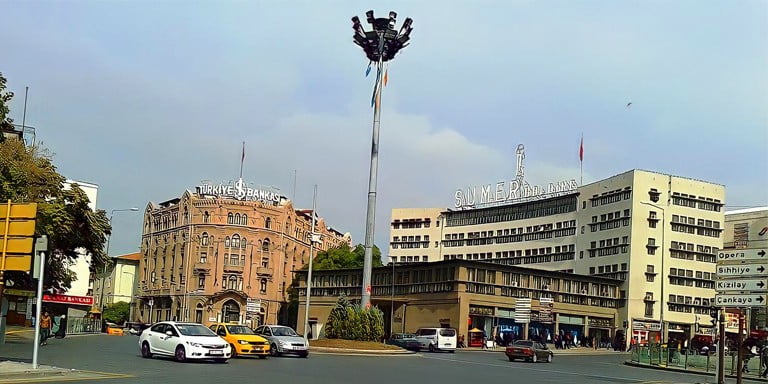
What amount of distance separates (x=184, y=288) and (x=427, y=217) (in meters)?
35.6

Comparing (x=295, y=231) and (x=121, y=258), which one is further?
(x=121, y=258)

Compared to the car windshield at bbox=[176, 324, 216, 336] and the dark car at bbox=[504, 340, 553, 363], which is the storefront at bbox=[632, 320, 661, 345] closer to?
the dark car at bbox=[504, 340, 553, 363]

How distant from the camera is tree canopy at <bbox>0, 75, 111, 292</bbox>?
36375 mm

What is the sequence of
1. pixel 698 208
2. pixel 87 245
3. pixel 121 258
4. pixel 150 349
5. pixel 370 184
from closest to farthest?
1. pixel 150 349
2. pixel 87 245
3. pixel 370 184
4. pixel 698 208
5. pixel 121 258

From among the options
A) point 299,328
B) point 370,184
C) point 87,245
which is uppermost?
point 370,184

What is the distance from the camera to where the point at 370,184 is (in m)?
50.1

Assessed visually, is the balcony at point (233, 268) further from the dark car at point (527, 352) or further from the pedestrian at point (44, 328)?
the pedestrian at point (44, 328)

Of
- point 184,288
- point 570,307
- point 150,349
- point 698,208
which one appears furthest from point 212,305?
point 150,349

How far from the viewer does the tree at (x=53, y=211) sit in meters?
36.5

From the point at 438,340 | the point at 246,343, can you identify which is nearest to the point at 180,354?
the point at 246,343

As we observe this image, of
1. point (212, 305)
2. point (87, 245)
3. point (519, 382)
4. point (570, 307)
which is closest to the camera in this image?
point (519, 382)

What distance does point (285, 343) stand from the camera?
121 feet

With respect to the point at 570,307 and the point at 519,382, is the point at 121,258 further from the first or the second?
the point at 519,382

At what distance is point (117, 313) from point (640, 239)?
3311 inches
